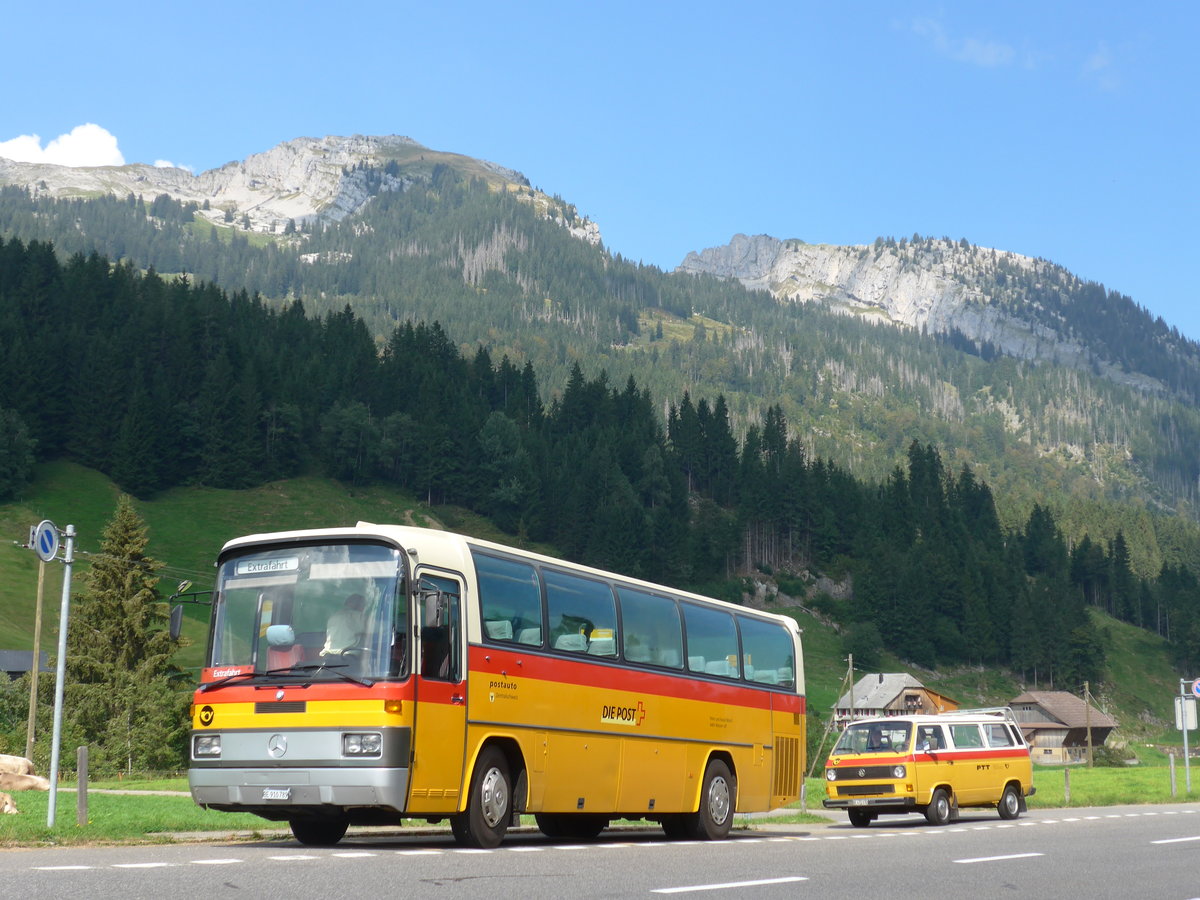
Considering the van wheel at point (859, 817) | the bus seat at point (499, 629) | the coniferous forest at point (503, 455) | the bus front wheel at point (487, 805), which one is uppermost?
the coniferous forest at point (503, 455)

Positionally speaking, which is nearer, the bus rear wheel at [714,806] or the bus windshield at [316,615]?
the bus windshield at [316,615]

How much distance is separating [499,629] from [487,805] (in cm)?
230

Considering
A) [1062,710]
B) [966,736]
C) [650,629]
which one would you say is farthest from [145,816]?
[1062,710]

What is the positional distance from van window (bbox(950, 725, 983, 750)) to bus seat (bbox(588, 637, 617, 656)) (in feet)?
37.0

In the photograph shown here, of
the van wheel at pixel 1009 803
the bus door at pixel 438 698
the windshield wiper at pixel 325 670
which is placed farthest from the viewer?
the van wheel at pixel 1009 803

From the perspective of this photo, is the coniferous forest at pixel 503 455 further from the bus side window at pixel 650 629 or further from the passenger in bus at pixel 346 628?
the passenger in bus at pixel 346 628

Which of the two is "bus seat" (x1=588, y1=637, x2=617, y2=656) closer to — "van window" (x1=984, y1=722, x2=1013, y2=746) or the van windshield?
the van windshield

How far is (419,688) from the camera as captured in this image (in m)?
15.8

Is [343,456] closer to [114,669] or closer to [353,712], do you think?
[114,669]

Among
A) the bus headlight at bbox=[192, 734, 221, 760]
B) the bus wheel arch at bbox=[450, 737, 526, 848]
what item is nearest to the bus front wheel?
the bus wheel arch at bbox=[450, 737, 526, 848]

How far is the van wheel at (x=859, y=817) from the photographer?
90.1 feet

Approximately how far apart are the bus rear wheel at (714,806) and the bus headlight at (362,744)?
8242 mm

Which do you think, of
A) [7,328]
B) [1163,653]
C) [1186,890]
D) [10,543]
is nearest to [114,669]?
[10,543]

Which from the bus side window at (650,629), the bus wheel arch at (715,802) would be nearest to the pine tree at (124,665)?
the bus wheel arch at (715,802)
